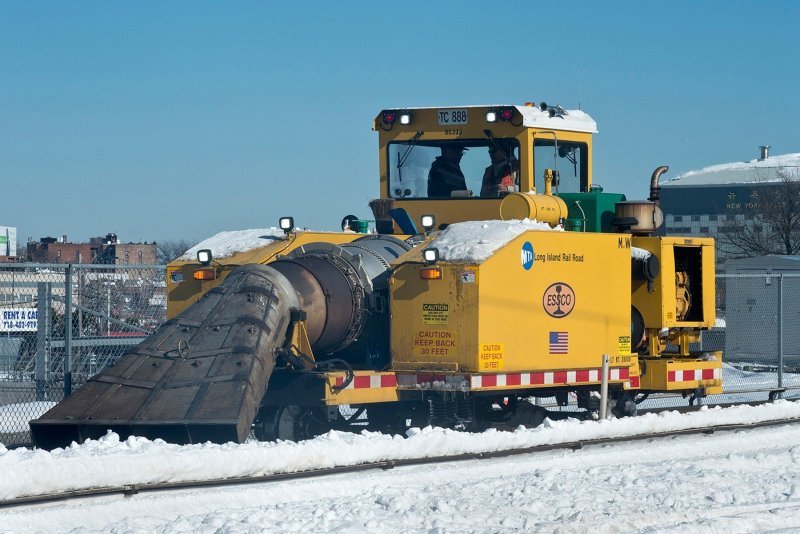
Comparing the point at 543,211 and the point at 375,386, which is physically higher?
the point at 543,211

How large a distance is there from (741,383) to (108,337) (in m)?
11.3

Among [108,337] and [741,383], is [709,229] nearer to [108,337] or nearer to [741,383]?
[741,383]

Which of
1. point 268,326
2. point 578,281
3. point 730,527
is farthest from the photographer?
point 578,281

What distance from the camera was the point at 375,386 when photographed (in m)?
11.4

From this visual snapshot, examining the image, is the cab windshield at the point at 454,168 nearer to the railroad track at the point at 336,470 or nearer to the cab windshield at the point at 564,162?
the cab windshield at the point at 564,162

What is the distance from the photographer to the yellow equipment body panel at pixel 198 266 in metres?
12.5

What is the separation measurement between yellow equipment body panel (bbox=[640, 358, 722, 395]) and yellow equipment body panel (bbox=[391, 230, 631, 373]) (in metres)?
1.20

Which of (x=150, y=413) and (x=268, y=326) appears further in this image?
(x=268, y=326)

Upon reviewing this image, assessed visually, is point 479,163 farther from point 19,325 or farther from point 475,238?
point 19,325

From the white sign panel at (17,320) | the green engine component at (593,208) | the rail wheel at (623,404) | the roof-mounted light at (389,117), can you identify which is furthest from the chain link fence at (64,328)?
the roof-mounted light at (389,117)

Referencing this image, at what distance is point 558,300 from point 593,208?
2.14m

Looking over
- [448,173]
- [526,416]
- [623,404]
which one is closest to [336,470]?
[526,416]

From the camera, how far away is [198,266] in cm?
1262

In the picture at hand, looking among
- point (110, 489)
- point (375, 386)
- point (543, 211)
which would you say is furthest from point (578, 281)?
point (110, 489)
